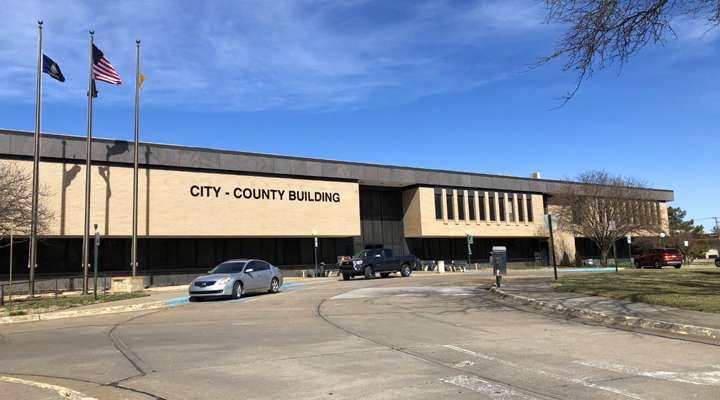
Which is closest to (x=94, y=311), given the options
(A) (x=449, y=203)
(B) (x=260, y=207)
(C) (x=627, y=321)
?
(C) (x=627, y=321)

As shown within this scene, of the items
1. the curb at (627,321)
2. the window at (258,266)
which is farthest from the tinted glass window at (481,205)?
the curb at (627,321)

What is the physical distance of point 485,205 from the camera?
5141 centimetres

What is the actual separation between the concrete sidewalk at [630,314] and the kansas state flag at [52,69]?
2087cm

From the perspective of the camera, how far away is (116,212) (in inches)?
1250

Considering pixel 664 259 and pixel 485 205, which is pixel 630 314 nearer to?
pixel 664 259

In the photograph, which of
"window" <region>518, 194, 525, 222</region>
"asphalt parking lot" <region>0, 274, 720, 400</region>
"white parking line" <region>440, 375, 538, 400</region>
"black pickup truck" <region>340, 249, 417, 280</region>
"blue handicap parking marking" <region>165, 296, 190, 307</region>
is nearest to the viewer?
"white parking line" <region>440, 375, 538, 400</region>

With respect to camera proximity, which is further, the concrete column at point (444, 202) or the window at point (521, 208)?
the window at point (521, 208)

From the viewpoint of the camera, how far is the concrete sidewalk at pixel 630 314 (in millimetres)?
10439

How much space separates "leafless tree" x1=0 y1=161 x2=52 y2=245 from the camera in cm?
2281

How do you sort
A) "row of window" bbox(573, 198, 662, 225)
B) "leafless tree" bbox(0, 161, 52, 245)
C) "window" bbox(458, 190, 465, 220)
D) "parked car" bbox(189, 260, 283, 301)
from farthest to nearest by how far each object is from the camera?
"row of window" bbox(573, 198, 662, 225)
"window" bbox(458, 190, 465, 220)
"leafless tree" bbox(0, 161, 52, 245)
"parked car" bbox(189, 260, 283, 301)

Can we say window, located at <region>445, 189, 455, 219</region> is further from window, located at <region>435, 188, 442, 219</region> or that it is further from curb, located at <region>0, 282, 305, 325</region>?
curb, located at <region>0, 282, 305, 325</region>

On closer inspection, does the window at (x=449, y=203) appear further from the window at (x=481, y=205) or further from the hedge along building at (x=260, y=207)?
the window at (x=481, y=205)

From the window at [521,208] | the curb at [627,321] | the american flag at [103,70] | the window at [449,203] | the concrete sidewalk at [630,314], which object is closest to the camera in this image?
the curb at [627,321]

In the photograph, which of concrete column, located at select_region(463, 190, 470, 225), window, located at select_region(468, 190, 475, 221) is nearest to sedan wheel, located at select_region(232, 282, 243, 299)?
concrete column, located at select_region(463, 190, 470, 225)
